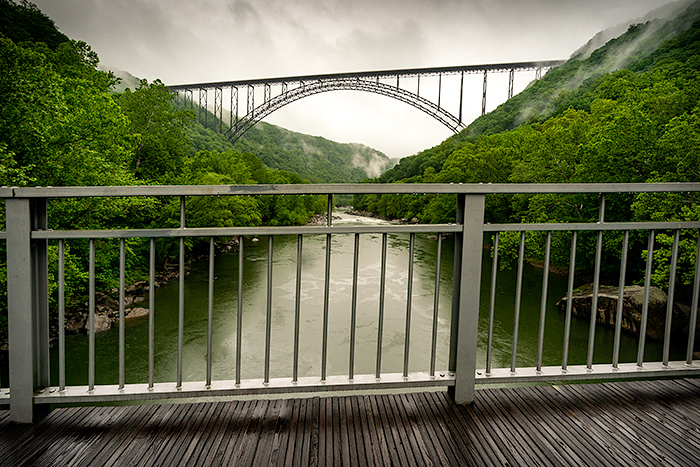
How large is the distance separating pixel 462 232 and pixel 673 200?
12.6 metres

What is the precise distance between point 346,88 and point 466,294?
4951 cm

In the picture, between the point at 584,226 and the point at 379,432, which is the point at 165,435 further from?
the point at 584,226

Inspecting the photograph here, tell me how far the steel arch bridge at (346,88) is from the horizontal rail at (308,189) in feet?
143

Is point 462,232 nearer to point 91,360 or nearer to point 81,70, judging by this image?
point 91,360

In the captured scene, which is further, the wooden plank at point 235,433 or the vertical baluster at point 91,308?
the vertical baluster at point 91,308

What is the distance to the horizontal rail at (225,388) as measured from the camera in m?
1.80

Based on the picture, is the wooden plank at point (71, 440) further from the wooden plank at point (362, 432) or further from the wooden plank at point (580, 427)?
the wooden plank at point (580, 427)

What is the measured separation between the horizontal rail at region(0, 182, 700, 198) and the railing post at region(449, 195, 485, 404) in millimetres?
116

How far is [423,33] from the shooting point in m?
63.9

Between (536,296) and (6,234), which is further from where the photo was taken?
(536,296)

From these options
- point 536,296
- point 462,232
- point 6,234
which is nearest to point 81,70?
point 6,234

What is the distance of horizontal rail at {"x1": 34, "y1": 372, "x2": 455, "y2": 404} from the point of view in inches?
70.9

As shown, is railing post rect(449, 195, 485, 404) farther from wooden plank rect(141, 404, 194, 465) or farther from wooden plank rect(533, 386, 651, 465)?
wooden plank rect(141, 404, 194, 465)

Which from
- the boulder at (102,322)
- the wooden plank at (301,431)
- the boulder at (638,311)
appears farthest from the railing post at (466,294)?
the boulder at (102,322)
